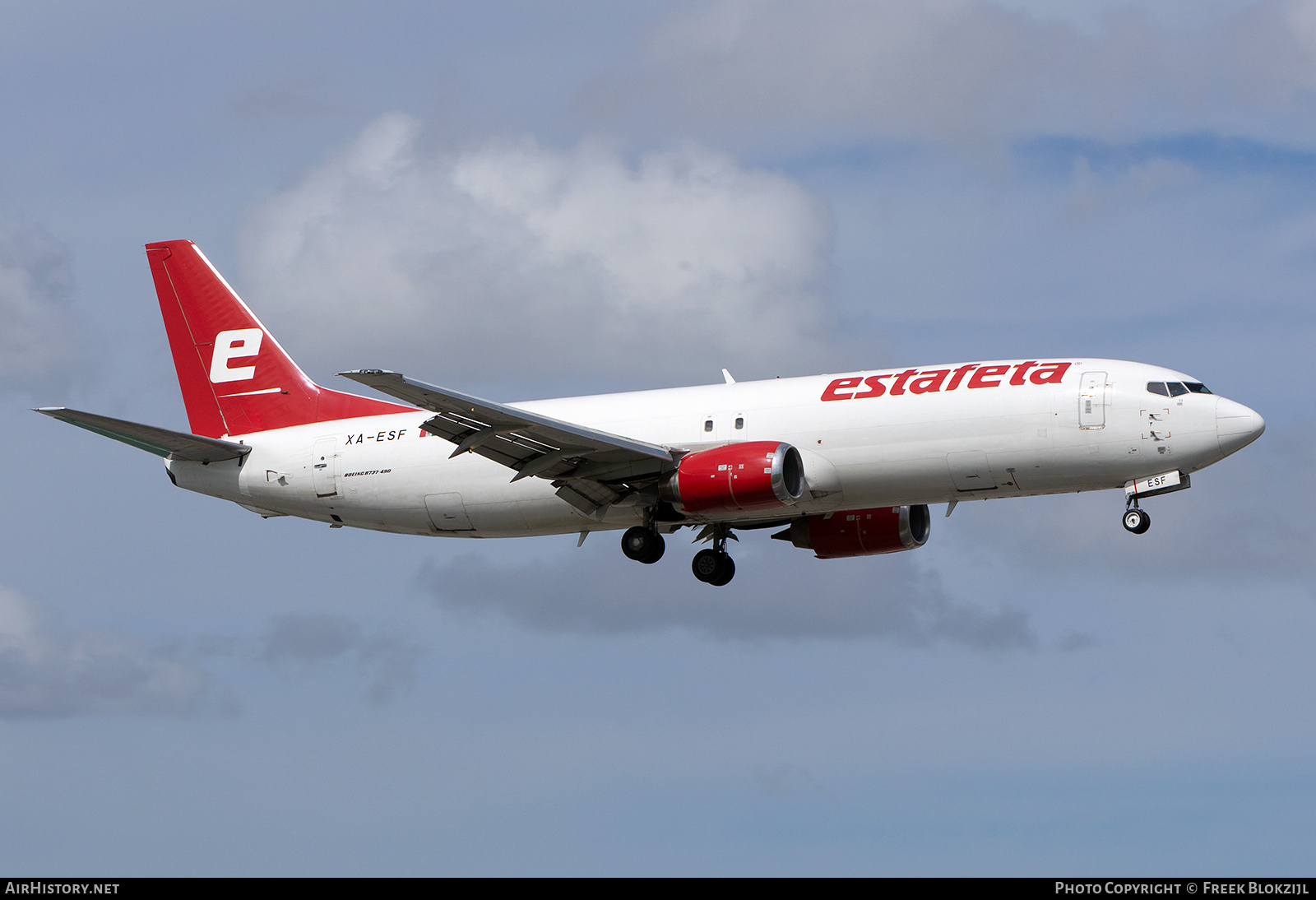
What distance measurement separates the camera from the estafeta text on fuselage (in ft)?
146

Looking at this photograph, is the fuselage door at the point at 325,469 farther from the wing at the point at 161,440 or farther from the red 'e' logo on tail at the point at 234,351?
the red 'e' logo on tail at the point at 234,351

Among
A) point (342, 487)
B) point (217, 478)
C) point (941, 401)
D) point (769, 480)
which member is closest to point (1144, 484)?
point (941, 401)

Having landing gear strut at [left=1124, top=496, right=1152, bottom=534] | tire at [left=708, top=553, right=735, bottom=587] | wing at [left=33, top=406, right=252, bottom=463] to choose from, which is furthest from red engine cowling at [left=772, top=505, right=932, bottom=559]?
wing at [left=33, top=406, right=252, bottom=463]

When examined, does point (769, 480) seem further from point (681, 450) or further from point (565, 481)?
point (565, 481)

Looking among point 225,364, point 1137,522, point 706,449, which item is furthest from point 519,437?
point 1137,522

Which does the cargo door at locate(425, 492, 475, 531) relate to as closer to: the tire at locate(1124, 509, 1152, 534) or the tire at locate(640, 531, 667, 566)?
the tire at locate(640, 531, 667, 566)

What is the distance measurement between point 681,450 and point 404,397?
9240mm

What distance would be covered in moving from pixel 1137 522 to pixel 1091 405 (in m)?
3.31

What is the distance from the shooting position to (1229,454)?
1716 inches

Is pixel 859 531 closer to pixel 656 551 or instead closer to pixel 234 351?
pixel 656 551

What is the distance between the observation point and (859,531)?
51.1 m
